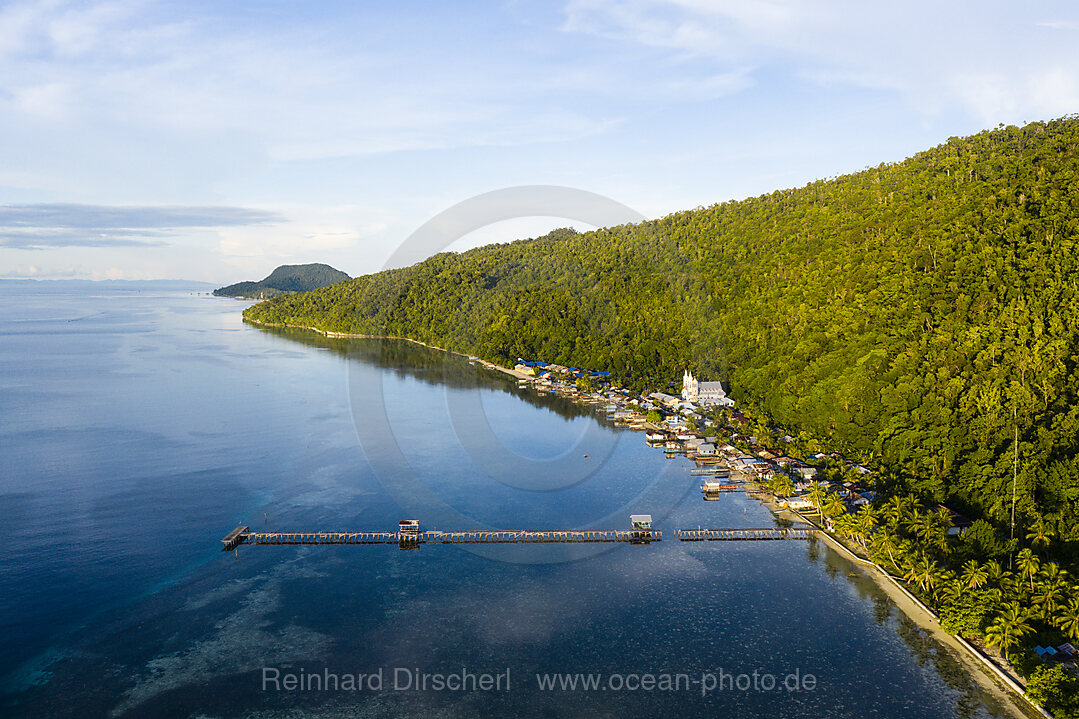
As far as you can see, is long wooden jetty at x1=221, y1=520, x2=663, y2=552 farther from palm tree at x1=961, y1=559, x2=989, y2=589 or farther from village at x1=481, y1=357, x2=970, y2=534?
palm tree at x1=961, y1=559, x2=989, y2=589

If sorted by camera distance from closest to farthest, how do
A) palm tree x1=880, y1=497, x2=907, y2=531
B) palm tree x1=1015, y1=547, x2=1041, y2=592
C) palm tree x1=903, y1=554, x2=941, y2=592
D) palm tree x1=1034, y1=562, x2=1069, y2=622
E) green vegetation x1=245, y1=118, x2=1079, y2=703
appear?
palm tree x1=1034, y1=562, x2=1069, y2=622
palm tree x1=1015, y1=547, x2=1041, y2=592
palm tree x1=903, y1=554, x2=941, y2=592
green vegetation x1=245, y1=118, x2=1079, y2=703
palm tree x1=880, y1=497, x2=907, y2=531

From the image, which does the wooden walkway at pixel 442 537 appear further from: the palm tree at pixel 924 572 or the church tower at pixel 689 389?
the church tower at pixel 689 389

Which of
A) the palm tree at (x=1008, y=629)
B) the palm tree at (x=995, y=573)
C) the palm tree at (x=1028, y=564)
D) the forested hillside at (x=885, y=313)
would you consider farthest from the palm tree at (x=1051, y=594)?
the forested hillside at (x=885, y=313)

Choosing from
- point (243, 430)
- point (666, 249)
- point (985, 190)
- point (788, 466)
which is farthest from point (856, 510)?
point (666, 249)

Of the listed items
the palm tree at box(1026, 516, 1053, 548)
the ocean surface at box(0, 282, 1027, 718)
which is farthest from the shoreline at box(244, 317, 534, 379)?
the palm tree at box(1026, 516, 1053, 548)

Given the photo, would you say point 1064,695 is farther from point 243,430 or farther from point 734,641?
point 243,430

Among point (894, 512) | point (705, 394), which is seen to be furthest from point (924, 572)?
point (705, 394)

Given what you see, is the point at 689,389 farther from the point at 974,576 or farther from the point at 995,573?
the point at 974,576
